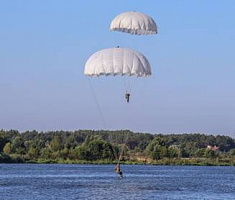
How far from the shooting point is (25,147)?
150 m

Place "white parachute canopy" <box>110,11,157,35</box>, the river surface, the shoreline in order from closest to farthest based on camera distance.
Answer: "white parachute canopy" <box>110,11,157,35</box> → the river surface → the shoreline

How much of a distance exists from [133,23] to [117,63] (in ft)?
9.21

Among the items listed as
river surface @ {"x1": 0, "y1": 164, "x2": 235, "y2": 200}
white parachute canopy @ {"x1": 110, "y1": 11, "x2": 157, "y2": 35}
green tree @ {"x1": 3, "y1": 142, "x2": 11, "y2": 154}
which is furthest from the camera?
green tree @ {"x1": 3, "y1": 142, "x2": 11, "y2": 154}

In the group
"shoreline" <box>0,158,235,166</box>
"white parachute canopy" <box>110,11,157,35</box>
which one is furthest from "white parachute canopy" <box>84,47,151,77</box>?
"shoreline" <box>0,158,235,166</box>

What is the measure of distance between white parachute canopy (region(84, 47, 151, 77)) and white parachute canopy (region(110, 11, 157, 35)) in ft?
5.35

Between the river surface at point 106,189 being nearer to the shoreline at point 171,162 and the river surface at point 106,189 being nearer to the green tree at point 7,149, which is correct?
the shoreline at point 171,162

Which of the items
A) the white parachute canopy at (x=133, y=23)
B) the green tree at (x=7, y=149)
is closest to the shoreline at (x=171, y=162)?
the green tree at (x=7, y=149)

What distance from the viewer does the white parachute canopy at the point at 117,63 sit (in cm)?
5588

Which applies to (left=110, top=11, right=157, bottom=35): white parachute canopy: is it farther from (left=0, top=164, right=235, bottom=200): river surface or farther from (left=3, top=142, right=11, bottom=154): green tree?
(left=3, top=142, right=11, bottom=154): green tree

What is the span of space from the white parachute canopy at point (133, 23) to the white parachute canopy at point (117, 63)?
5.35 feet

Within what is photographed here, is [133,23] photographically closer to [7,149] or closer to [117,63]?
[117,63]

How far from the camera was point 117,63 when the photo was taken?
184 feet

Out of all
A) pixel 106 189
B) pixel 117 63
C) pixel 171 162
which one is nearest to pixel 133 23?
pixel 117 63

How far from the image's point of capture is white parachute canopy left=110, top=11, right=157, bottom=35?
2192 inches
